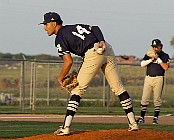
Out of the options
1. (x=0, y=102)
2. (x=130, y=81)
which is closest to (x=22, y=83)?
(x=0, y=102)

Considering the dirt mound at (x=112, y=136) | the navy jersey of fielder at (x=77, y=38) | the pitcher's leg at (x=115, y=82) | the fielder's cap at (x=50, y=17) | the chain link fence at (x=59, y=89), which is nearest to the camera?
the dirt mound at (x=112, y=136)

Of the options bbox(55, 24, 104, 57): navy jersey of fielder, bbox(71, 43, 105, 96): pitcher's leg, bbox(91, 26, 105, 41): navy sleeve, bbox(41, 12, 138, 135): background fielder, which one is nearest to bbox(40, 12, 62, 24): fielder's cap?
bbox(41, 12, 138, 135): background fielder

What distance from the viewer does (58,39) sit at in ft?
36.1

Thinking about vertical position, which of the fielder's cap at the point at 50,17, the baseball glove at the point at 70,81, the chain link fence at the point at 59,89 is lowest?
the chain link fence at the point at 59,89

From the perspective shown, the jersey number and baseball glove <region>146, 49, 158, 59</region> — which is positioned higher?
the jersey number

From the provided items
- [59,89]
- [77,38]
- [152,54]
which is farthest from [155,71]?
[59,89]

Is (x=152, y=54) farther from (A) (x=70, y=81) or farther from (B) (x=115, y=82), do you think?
(A) (x=70, y=81)

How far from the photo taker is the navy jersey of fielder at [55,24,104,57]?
36.0 ft

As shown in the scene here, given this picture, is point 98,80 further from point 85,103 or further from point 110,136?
point 110,136

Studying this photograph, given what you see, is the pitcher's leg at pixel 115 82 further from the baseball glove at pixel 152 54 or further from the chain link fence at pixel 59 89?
the chain link fence at pixel 59 89

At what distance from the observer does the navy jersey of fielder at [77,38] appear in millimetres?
10961

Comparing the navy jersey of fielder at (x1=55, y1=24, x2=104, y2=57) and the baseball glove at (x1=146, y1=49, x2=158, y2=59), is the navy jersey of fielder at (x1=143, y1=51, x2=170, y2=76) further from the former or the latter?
A: the navy jersey of fielder at (x1=55, y1=24, x2=104, y2=57)

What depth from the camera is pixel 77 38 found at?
11.0 m

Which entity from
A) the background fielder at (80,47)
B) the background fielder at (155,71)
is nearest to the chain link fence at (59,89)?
the background fielder at (155,71)
